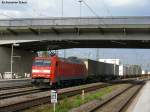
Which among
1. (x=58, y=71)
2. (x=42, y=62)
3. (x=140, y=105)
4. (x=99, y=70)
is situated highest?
(x=42, y=62)

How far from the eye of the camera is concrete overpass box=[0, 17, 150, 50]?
4647 cm

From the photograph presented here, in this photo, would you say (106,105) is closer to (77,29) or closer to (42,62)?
(42,62)

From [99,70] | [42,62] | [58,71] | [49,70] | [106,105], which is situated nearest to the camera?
[106,105]

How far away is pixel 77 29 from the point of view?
4834 cm

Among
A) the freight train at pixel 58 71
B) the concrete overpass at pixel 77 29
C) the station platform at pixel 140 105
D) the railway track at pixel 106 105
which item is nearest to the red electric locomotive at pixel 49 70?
the freight train at pixel 58 71

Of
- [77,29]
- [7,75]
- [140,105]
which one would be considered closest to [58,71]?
[77,29]

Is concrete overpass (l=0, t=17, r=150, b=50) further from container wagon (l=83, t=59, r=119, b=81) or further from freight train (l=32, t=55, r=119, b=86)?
container wagon (l=83, t=59, r=119, b=81)

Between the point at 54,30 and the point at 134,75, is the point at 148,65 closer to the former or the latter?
the point at 134,75

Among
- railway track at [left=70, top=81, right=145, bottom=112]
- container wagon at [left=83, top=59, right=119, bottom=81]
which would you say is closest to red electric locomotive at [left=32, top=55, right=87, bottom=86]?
railway track at [left=70, top=81, right=145, bottom=112]

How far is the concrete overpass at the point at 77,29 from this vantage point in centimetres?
4647

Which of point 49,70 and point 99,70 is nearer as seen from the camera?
point 49,70

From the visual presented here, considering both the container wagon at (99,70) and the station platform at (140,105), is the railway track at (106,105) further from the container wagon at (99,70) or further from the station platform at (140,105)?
the container wagon at (99,70)

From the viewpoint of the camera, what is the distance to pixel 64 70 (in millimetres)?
40438

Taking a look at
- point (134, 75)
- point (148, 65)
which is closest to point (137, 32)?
point (134, 75)
